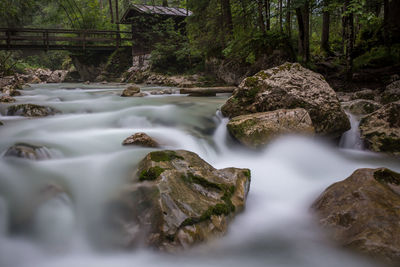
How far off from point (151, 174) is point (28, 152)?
1874 millimetres

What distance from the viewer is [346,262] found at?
208 cm

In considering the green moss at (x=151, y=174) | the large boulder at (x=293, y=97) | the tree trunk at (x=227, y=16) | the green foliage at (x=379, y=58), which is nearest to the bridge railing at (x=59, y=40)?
the tree trunk at (x=227, y=16)

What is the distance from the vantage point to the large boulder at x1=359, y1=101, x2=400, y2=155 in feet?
13.9

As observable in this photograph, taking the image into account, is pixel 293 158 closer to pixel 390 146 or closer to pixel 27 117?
pixel 390 146

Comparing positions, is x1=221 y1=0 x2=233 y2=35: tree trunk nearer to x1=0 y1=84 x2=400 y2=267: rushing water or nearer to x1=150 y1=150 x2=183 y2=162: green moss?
x1=0 y1=84 x2=400 y2=267: rushing water

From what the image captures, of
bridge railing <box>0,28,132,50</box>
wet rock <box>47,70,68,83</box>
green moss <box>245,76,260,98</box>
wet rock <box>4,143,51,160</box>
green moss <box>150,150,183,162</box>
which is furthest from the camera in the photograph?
wet rock <box>47,70,68,83</box>

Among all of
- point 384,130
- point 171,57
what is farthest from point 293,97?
point 171,57

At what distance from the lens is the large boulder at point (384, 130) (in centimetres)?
422

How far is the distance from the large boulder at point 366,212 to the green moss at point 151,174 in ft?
5.66

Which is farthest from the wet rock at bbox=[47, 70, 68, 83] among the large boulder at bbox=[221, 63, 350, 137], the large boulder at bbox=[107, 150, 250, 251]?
the large boulder at bbox=[107, 150, 250, 251]

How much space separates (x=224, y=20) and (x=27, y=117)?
11.0m

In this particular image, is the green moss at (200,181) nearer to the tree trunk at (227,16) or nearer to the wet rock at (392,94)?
the wet rock at (392,94)

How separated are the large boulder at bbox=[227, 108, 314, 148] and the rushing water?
0.17 meters

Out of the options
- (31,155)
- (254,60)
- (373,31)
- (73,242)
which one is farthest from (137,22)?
(73,242)
